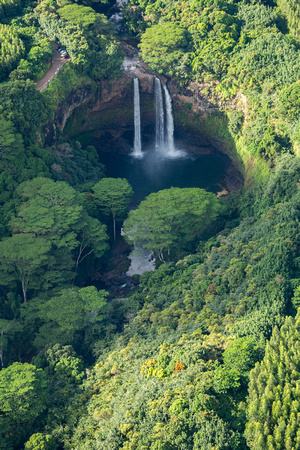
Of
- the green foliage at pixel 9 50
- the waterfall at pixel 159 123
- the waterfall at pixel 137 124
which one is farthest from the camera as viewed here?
the waterfall at pixel 159 123

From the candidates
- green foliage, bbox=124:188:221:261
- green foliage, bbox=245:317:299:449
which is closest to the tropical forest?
green foliage, bbox=245:317:299:449

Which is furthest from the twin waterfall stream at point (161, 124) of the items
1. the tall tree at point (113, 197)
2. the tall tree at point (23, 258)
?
the tall tree at point (23, 258)

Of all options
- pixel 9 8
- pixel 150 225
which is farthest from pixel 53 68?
pixel 150 225

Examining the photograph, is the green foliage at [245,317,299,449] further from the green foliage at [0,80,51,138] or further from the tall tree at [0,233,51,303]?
the green foliage at [0,80,51,138]

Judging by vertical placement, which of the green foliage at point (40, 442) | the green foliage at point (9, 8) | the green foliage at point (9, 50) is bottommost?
the green foliage at point (40, 442)

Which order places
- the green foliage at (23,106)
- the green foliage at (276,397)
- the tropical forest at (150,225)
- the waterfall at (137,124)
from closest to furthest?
the green foliage at (276,397), the tropical forest at (150,225), the green foliage at (23,106), the waterfall at (137,124)

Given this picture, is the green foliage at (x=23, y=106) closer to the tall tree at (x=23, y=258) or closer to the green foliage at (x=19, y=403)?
the tall tree at (x=23, y=258)
